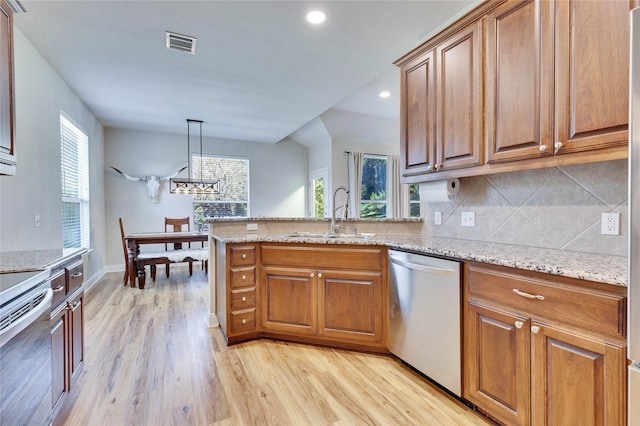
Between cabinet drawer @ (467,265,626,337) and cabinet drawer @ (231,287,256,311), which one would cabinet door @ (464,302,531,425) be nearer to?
cabinet drawer @ (467,265,626,337)

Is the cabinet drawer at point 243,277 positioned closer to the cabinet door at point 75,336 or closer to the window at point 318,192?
the cabinet door at point 75,336

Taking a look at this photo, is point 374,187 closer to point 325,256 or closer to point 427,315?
point 325,256

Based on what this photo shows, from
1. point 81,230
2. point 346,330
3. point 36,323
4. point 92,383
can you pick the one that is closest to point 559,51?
point 346,330

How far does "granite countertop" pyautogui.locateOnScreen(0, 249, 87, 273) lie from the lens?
4.72ft

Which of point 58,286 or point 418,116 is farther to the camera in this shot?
point 418,116

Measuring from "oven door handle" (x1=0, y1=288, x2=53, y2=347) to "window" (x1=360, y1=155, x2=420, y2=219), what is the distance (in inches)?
218

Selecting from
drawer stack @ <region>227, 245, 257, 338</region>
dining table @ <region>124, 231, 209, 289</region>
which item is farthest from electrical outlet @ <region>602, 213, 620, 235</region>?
dining table @ <region>124, 231, 209, 289</region>

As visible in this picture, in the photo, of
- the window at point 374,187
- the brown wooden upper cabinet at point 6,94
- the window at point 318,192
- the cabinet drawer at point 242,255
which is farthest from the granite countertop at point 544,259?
the window at point 318,192

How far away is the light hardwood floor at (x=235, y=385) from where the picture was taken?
1.70 m

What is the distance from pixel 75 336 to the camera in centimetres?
184

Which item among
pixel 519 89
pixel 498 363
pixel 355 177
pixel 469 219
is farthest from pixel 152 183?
pixel 498 363

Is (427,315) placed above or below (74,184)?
below

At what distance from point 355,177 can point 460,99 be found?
14.2ft

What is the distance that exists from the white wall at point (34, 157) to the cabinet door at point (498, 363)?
3401 millimetres
